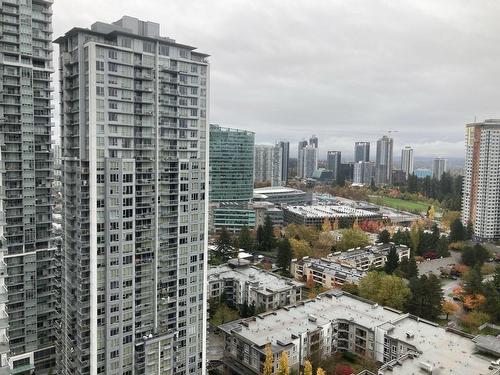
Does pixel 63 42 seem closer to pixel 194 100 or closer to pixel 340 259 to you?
pixel 194 100

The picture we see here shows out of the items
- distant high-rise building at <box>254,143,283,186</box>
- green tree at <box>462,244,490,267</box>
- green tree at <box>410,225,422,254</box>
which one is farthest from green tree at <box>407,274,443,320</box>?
distant high-rise building at <box>254,143,283,186</box>

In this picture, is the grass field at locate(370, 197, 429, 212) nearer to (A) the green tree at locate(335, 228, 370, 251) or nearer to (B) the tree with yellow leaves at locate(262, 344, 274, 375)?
(A) the green tree at locate(335, 228, 370, 251)

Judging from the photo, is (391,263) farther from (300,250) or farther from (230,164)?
(230,164)

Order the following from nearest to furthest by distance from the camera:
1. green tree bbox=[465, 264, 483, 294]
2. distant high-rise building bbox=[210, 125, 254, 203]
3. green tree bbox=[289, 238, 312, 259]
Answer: green tree bbox=[465, 264, 483, 294] → green tree bbox=[289, 238, 312, 259] → distant high-rise building bbox=[210, 125, 254, 203]

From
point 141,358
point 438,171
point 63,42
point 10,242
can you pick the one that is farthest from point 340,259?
point 438,171

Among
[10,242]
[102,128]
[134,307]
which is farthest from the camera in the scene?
[10,242]

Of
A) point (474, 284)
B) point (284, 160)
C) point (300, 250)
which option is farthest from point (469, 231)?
point (284, 160)

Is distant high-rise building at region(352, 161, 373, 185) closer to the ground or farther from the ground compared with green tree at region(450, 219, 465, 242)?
farther from the ground

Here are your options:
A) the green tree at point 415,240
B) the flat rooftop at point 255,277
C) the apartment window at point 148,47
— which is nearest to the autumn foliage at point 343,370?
the flat rooftop at point 255,277
